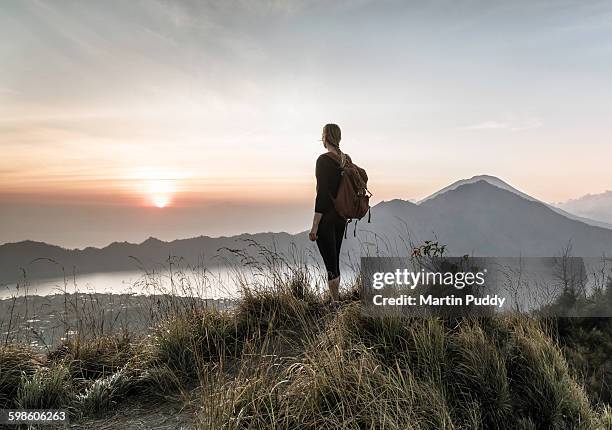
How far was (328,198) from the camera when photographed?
18.4 feet

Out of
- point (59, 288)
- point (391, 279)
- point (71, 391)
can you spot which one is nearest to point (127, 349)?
point (71, 391)

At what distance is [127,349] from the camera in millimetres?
5617

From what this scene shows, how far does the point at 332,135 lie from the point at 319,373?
293 cm

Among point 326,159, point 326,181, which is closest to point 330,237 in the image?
point 326,181

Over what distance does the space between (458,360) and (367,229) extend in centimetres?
239

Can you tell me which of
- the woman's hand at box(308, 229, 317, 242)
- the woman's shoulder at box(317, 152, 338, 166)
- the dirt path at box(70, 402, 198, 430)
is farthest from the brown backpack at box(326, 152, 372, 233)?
the dirt path at box(70, 402, 198, 430)

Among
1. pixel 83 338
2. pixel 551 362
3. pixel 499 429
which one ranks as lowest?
pixel 499 429

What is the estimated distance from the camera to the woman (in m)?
5.55

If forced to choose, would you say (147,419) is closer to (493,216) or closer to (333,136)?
(333,136)

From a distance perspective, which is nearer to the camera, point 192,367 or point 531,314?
point 192,367

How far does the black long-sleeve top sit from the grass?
129 cm

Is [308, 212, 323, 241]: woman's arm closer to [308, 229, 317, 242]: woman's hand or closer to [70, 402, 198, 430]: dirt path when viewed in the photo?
[308, 229, 317, 242]: woman's hand

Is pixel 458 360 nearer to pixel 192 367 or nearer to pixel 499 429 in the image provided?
pixel 499 429

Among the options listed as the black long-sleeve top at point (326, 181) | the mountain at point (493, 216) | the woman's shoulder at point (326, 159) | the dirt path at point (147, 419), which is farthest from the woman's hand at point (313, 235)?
the mountain at point (493, 216)
